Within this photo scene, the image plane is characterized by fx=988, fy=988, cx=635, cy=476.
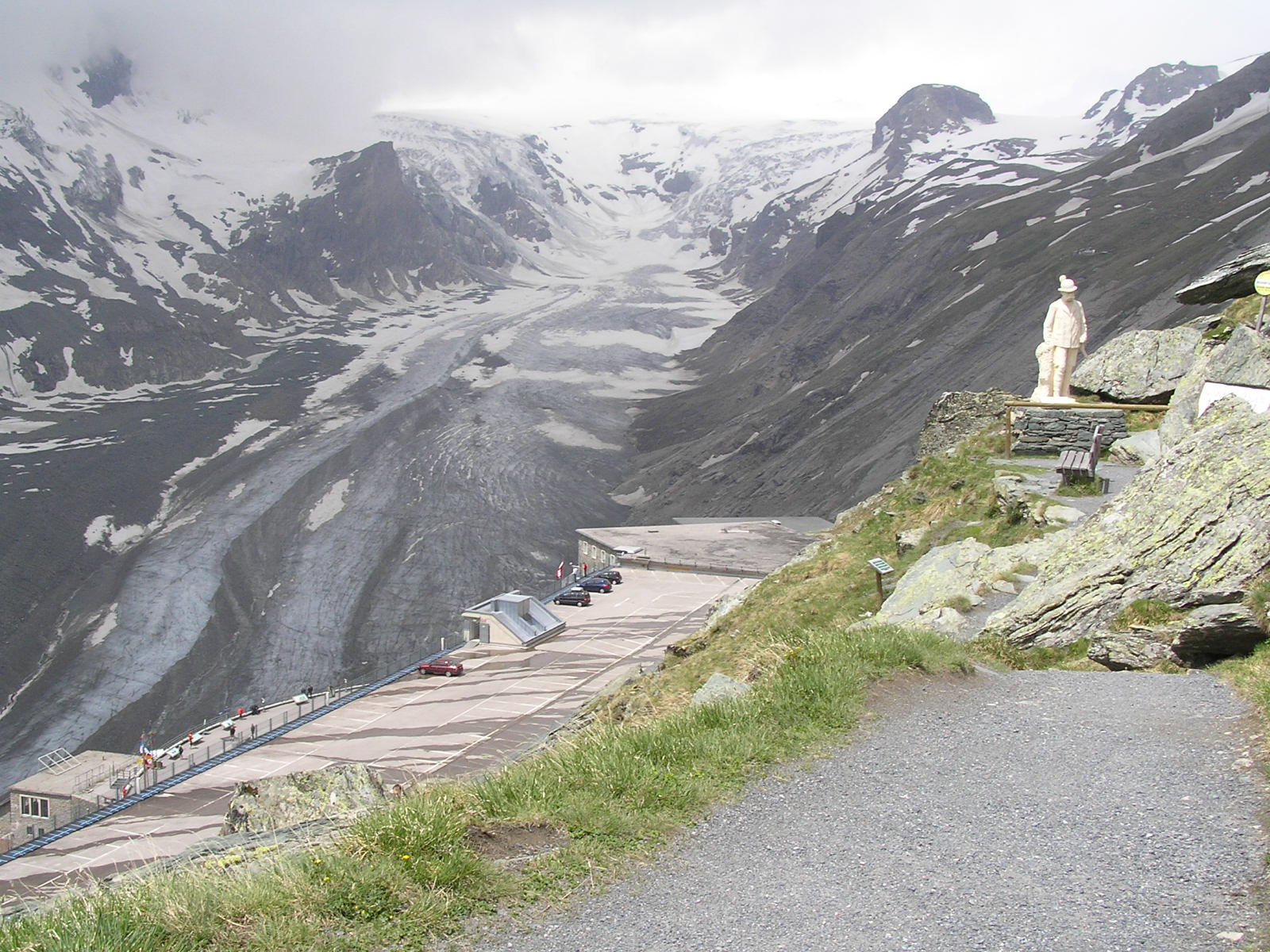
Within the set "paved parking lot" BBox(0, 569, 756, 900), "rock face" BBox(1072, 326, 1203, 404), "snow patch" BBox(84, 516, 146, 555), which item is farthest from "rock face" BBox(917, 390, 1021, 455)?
"snow patch" BBox(84, 516, 146, 555)

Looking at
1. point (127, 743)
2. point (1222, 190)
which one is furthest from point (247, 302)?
point (1222, 190)

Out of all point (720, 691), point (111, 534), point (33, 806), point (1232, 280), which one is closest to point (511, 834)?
point (720, 691)

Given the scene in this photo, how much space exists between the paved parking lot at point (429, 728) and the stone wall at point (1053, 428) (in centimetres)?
1203

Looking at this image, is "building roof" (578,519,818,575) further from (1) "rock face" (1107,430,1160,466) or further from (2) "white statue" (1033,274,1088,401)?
(1) "rock face" (1107,430,1160,466)

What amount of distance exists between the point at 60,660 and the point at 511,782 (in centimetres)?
5737

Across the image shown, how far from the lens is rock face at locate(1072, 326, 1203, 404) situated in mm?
19078

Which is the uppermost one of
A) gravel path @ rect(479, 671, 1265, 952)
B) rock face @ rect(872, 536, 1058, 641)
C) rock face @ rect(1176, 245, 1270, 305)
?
rock face @ rect(1176, 245, 1270, 305)

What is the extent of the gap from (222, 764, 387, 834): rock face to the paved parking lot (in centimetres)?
671

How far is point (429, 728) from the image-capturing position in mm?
29719

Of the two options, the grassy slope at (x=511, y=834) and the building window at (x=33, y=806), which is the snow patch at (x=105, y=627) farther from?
the grassy slope at (x=511, y=834)

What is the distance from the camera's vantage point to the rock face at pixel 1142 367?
1908 cm

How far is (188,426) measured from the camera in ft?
323

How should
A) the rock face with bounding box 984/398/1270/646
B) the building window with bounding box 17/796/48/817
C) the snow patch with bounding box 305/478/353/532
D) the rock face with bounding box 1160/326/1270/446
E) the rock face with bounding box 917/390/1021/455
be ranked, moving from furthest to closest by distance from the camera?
the snow patch with bounding box 305/478/353/532 < the building window with bounding box 17/796/48/817 < the rock face with bounding box 917/390/1021/455 < the rock face with bounding box 1160/326/1270/446 < the rock face with bounding box 984/398/1270/646

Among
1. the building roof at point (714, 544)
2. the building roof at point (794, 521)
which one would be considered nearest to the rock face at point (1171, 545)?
the building roof at point (714, 544)
